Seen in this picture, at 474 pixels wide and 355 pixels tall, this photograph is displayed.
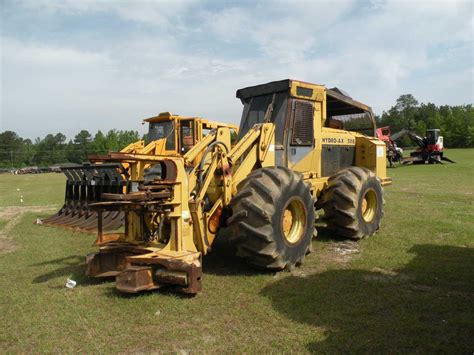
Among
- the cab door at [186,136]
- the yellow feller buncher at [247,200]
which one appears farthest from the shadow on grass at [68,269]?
the cab door at [186,136]

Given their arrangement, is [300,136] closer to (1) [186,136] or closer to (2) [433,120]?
(1) [186,136]

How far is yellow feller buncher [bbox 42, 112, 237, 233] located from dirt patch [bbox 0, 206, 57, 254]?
99 centimetres

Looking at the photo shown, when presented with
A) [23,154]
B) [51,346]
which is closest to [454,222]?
[51,346]

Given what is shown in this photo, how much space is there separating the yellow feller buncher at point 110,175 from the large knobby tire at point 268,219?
2779 millimetres

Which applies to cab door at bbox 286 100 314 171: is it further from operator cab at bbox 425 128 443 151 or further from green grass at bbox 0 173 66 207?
operator cab at bbox 425 128 443 151

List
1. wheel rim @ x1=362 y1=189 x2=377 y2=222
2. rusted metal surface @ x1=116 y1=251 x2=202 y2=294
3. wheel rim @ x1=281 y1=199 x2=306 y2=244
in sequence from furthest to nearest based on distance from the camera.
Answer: wheel rim @ x1=362 y1=189 x2=377 y2=222 → wheel rim @ x1=281 y1=199 x2=306 y2=244 → rusted metal surface @ x1=116 y1=251 x2=202 y2=294

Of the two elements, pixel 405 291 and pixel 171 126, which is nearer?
pixel 405 291

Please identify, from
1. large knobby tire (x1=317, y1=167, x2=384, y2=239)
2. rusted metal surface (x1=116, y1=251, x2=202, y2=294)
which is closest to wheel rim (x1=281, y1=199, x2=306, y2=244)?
large knobby tire (x1=317, y1=167, x2=384, y2=239)

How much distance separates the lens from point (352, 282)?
18.2 ft

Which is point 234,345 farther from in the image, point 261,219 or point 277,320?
point 261,219

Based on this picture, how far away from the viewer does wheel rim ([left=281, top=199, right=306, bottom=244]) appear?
624cm

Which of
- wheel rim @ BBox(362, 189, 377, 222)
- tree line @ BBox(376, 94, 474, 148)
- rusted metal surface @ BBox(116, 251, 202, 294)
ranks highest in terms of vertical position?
tree line @ BBox(376, 94, 474, 148)

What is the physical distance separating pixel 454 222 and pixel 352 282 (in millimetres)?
5044

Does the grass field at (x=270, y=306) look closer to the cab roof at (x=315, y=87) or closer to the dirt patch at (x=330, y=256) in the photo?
the dirt patch at (x=330, y=256)
